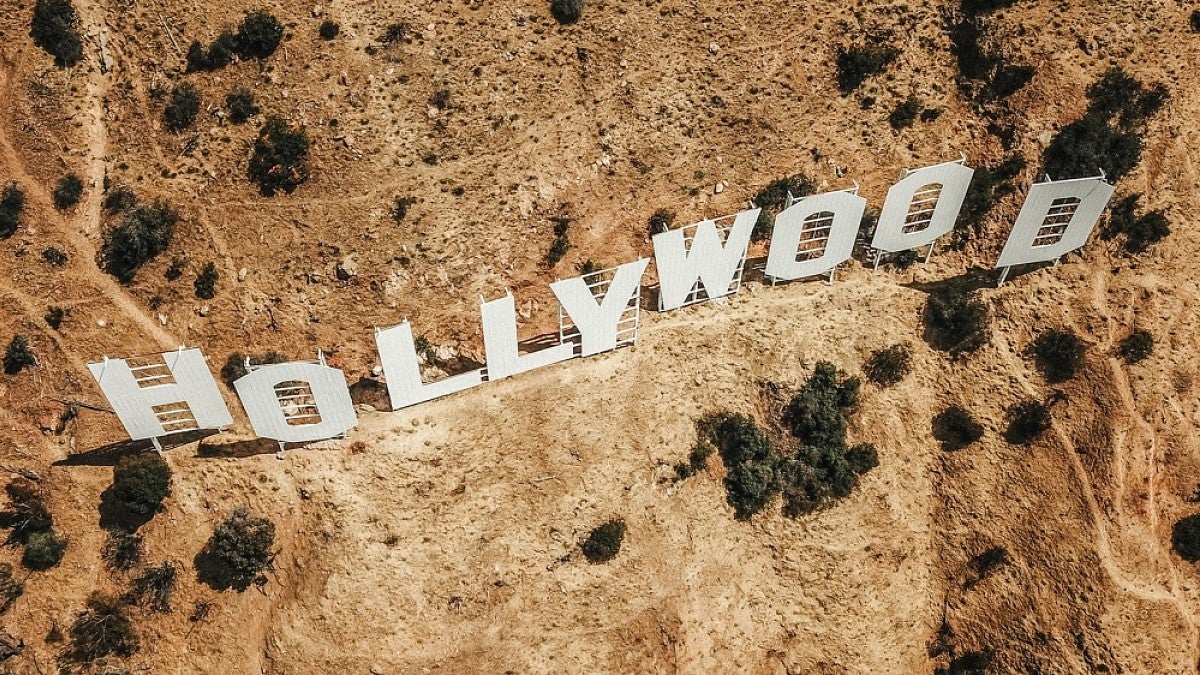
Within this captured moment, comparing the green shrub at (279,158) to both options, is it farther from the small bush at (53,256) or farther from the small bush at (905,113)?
the small bush at (905,113)

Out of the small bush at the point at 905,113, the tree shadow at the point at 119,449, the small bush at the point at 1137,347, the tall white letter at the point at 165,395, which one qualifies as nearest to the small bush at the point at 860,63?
the small bush at the point at 905,113

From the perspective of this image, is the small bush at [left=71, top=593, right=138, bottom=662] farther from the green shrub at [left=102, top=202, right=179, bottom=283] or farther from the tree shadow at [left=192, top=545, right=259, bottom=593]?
the green shrub at [left=102, top=202, right=179, bottom=283]

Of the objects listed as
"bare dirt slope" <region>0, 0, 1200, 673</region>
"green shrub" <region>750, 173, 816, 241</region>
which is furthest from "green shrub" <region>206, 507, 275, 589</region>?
"green shrub" <region>750, 173, 816, 241</region>

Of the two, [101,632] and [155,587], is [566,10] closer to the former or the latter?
[155,587]

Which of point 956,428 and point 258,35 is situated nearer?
point 258,35

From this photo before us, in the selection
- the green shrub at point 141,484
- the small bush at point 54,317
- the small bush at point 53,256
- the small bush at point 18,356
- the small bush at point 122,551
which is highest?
the small bush at point 53,256

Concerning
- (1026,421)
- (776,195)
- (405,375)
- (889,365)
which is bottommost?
(1026,421)

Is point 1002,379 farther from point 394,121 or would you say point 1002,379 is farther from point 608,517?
point 394,121

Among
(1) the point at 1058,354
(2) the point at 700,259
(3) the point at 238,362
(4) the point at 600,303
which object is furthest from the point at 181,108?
(1) the point at 1058,354
